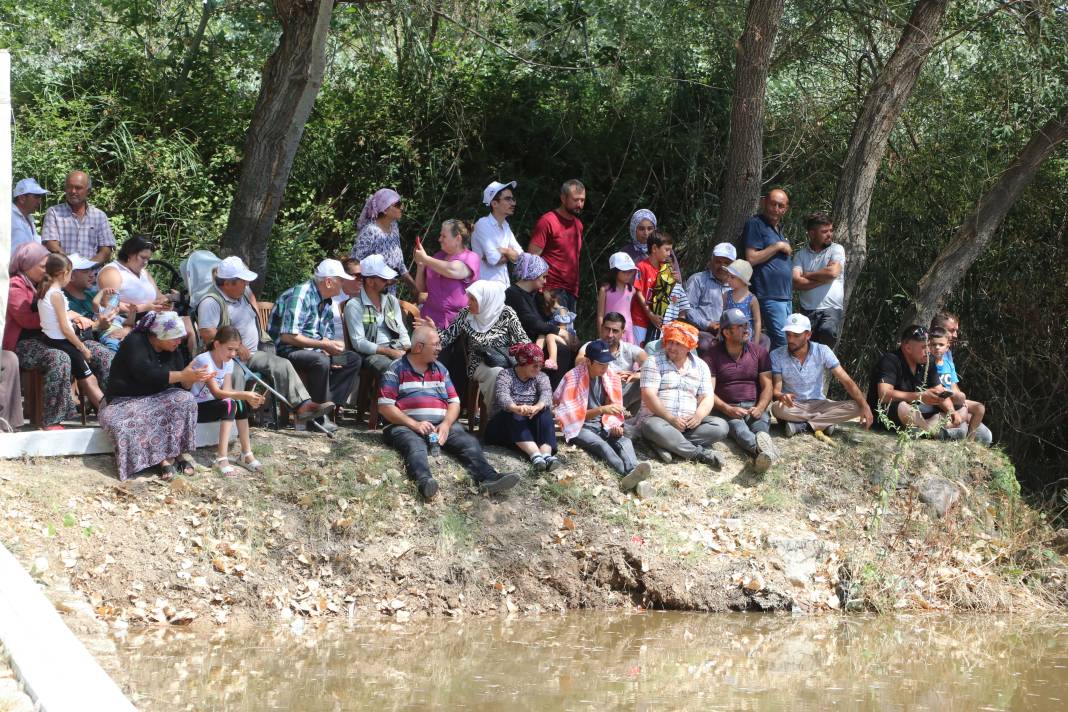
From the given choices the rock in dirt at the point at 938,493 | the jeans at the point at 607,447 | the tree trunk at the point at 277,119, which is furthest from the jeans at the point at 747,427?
the tree trunk at the point at 277,119

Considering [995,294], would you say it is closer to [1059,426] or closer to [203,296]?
[1059,426]

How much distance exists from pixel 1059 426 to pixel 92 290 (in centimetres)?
991

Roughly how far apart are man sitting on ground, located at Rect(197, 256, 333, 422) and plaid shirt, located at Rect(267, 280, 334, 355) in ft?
0.49

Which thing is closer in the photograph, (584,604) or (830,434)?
(584,604)

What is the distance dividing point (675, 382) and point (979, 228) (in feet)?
12.2

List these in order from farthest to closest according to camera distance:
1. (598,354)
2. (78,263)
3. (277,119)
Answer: (277,119)
(598,354)
(78,263)

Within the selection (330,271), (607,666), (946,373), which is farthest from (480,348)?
(946,373)

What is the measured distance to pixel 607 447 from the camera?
30.5 feet

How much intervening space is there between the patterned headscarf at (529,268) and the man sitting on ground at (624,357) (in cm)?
63

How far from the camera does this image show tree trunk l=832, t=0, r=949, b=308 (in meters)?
10.8

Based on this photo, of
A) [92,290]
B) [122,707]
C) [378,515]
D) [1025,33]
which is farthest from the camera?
[1025,33]

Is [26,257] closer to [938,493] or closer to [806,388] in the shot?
[806,388]

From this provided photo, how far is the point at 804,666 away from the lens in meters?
7.35

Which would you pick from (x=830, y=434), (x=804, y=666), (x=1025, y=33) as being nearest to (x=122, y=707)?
(x=804, y=666)
